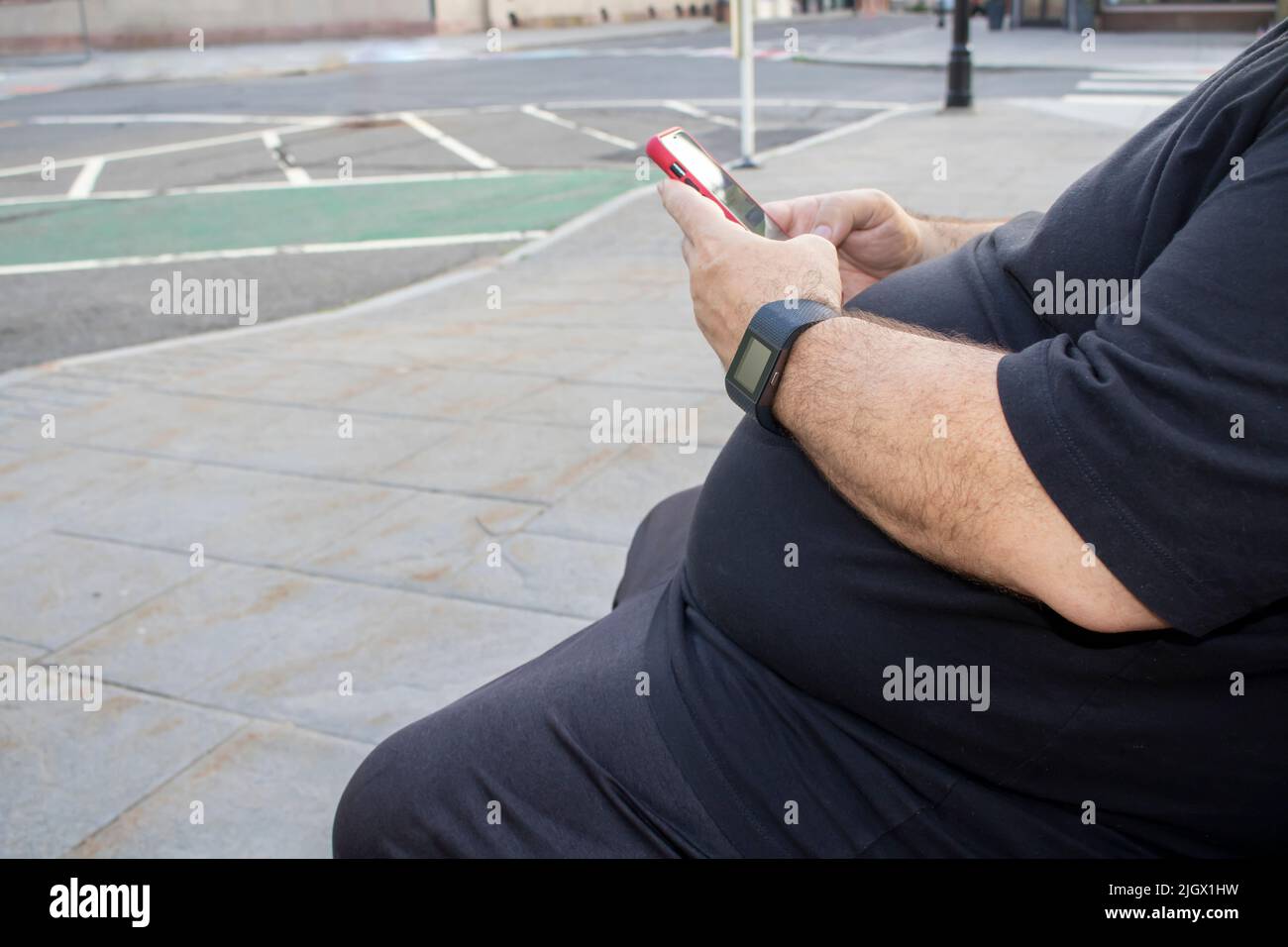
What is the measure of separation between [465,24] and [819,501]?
1442 inches

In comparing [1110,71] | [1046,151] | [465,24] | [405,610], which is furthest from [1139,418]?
[465,24]

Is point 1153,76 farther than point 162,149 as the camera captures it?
Yes

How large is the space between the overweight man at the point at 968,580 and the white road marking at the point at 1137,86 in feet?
55.6

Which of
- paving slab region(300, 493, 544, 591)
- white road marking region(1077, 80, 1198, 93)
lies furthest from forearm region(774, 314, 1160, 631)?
white road marking region(1077, 80, 1198, 93)

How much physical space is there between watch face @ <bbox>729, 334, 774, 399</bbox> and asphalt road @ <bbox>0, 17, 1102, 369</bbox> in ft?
19.8

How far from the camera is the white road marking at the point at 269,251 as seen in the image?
877cm

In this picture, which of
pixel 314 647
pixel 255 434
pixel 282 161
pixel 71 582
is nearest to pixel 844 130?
pixel 282 161

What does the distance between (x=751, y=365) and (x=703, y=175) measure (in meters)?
0.51

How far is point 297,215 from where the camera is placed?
1029cm

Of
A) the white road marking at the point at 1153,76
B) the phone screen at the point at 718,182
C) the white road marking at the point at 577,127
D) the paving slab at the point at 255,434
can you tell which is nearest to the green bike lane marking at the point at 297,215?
the white road marking at the point at 577,127

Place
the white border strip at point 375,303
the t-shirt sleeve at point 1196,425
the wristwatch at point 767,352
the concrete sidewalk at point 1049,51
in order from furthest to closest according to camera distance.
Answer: the concrete sidewalk at point 1049,51 → the white border strip at point 375,303 → the wristwatch at point 767,352 → the t-shirt sleeve at point 1196,425

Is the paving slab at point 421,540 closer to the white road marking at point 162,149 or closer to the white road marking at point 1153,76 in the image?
the white road marking at point 162,149

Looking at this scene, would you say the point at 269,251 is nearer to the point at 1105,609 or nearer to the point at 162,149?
the point at 162,149

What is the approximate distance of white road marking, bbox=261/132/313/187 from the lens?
12.0m
